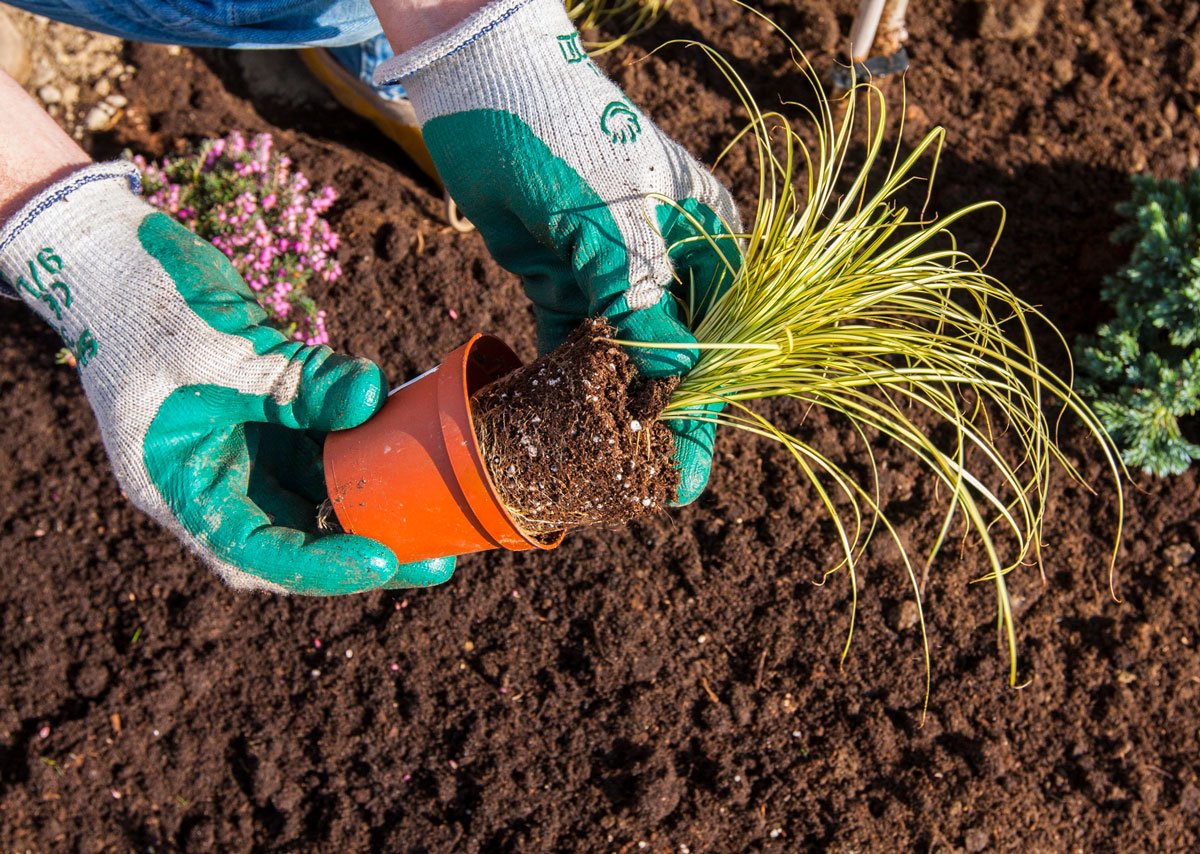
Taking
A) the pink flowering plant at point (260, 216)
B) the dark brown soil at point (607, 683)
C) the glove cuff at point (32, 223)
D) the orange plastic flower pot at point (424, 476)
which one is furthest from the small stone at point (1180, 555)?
the glove cuff at point (32, 223)

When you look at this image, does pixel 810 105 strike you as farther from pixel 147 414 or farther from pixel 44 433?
pixel 44 433

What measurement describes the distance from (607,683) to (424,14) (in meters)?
1.52

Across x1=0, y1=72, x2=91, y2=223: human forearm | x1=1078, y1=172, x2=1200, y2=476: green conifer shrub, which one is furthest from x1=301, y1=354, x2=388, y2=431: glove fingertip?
x1=1078, y1=172, x2=1200, y2=476: green conifer shrub

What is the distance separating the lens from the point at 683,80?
259 centimetres

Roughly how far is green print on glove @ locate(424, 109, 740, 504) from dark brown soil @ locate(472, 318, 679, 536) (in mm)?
76

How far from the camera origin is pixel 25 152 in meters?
1.65

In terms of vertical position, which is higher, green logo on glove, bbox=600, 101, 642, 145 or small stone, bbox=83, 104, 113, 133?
green logo on glove, bbox=600, 101, 642, 145

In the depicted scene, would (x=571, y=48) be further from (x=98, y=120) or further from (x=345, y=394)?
(x=98, y=120)

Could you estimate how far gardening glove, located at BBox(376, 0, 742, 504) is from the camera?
157 centimetres

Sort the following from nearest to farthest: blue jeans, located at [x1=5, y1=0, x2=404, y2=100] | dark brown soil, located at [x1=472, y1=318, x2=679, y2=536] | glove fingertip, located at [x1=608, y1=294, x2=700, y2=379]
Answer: dark brown soil, located at [x1=472, y1=318, x2=679, y2=536]
glove fingertip, located at [x1=608, y1=294, x2=700, y2=379]
blue jeans, located at [x1=5, y1=0, x2=404, y2=100]

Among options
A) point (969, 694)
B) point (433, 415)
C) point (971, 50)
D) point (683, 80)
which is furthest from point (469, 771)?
point (971, 50)

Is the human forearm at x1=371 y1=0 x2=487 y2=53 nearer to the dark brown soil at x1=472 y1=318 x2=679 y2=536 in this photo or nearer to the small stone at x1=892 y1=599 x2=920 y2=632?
the dark brown soil at x1=472 y1=318 x2=679 y2=536

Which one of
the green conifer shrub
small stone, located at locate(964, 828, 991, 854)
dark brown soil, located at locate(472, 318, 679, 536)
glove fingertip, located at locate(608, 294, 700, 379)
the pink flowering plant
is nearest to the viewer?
dark brown soil, located at locate(472, 318, 679, 536)

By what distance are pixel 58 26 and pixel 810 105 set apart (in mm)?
2278
